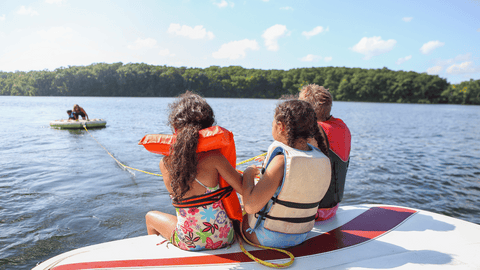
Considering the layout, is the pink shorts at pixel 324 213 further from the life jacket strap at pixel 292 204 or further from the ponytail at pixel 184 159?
the ponytail at pixel 184 159

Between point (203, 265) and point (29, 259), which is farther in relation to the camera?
point (29, 259)

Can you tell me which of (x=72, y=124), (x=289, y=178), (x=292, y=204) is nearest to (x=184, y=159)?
(x=289, y=178)

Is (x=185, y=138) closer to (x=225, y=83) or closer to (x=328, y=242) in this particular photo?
(x=328, y=242)

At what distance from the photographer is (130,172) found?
817 cm

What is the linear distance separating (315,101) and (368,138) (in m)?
14.1

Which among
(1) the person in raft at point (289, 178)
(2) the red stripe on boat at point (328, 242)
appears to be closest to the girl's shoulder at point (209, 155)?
(1) the person in raft at point (289, 178)

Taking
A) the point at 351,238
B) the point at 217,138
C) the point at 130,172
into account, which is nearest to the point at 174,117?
the point at 217,138

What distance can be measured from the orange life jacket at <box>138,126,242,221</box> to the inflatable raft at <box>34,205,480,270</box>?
15.1 inches

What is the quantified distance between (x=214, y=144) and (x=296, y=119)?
2.04ft

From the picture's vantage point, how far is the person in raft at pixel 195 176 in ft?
6.75

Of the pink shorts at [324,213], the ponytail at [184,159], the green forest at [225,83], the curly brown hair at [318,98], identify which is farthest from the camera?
the green forest at [225,83]

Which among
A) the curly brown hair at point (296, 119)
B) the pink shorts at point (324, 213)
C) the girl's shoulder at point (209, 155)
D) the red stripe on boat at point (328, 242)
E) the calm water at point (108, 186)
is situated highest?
the curly brown hair at point (296, 119)

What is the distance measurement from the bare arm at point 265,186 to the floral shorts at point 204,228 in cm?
31

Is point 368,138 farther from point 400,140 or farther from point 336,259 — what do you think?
point 336,259
